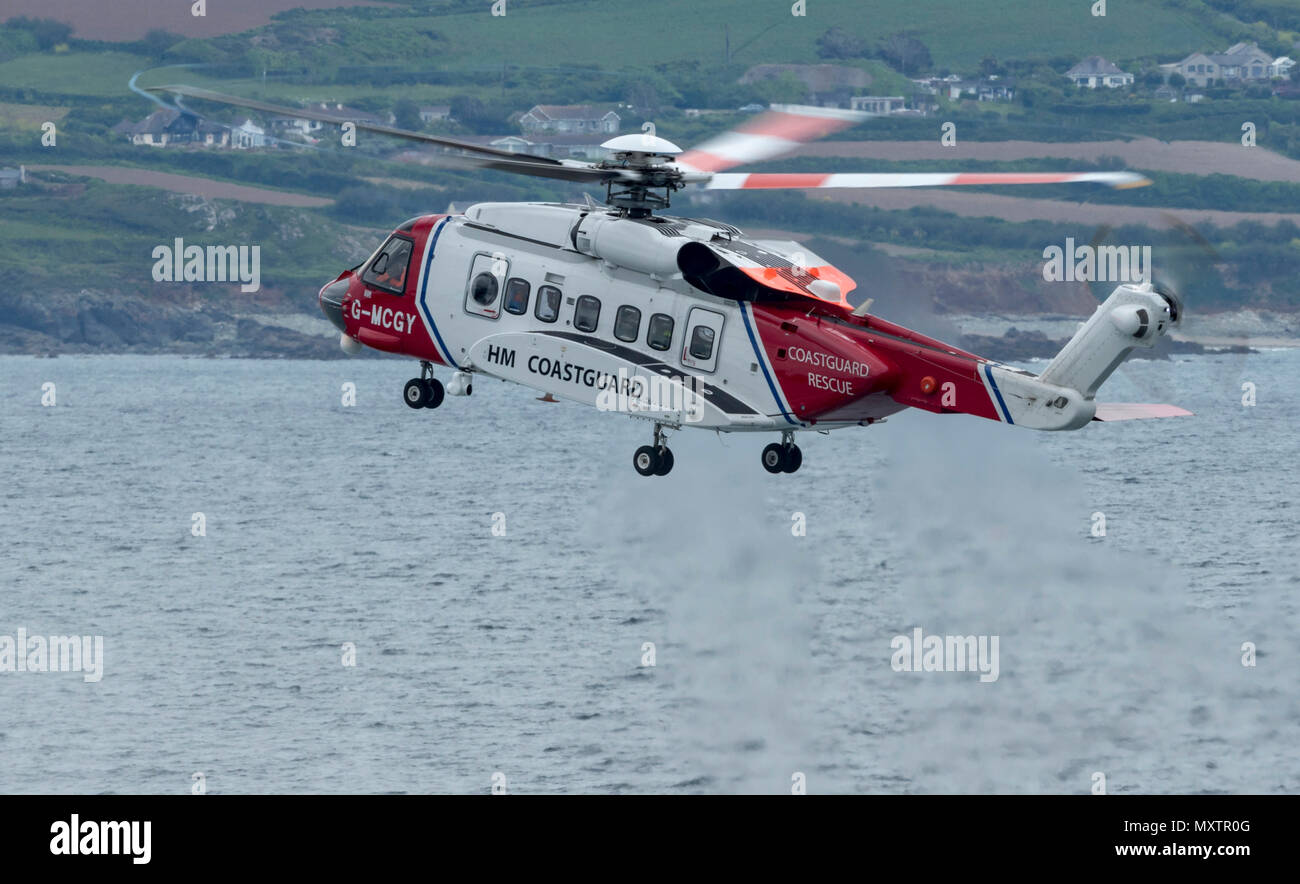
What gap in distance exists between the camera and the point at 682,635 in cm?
9781

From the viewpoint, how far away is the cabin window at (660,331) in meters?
31.9

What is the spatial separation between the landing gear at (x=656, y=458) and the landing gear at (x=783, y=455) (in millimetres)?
1814

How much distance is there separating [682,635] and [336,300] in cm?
6291

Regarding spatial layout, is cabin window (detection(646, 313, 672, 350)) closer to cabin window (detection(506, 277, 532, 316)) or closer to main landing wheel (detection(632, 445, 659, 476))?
main landing wheel (detection(632, 445, 659, 476))

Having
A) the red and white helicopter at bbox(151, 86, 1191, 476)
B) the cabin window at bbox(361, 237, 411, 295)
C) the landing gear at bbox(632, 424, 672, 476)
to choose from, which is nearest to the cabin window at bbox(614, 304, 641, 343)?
the red and white helicopter at bbox(151, 86, 1191, 476)

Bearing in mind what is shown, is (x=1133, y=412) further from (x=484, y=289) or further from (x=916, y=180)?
(x=484, y=289)

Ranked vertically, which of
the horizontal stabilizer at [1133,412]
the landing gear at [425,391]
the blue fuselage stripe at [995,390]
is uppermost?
the landing gear at [425,391]

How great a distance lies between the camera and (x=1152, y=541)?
122 meters

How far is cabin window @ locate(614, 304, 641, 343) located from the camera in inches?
1267

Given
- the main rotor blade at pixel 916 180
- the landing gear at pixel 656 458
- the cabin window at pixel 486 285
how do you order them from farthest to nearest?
1. the cabin window at pixel 486 285
2. the landing gear at pixel 656 458
3. the main rotor blade at pixel 916 180

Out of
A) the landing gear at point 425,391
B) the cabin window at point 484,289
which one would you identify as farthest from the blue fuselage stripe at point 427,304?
the cabin window at point 484,289

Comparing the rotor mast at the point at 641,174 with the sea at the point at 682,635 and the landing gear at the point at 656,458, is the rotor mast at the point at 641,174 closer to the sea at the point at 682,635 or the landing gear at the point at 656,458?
the landing gear at the point at 656,458

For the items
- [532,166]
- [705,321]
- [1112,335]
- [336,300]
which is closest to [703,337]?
[705,321]
